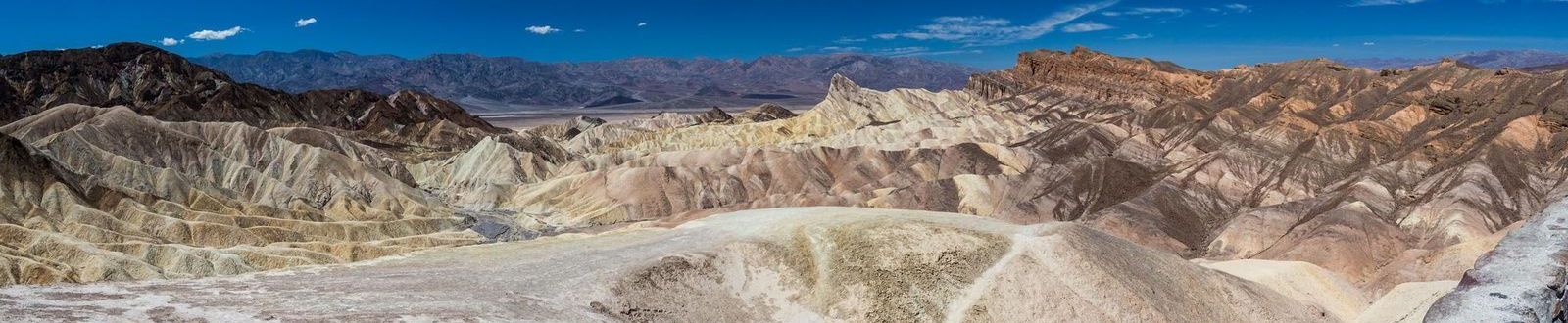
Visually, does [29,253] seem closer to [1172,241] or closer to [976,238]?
[976,238]

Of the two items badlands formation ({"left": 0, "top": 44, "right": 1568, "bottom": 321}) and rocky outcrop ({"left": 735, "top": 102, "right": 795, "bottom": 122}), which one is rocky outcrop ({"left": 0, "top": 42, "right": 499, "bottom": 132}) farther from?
rocky outcrop ({"left": 735, "top": 102, "right": 795, "bottom": 122})

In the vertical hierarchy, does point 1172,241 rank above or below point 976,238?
below

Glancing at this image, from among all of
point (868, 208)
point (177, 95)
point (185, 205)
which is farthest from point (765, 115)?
point (868, 208)

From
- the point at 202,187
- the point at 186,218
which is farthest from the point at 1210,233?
the point at 202,187

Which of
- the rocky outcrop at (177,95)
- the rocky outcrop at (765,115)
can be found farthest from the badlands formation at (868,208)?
the rocky outcrop at (765,115)

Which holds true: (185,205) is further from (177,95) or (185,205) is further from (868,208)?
(177,95)

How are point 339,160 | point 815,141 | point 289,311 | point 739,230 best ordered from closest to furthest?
point 289,311 < point 739,230 < point 339,160 < point 815,141

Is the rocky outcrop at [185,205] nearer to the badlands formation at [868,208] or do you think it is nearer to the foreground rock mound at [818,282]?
the badlands formation at [868,208]
